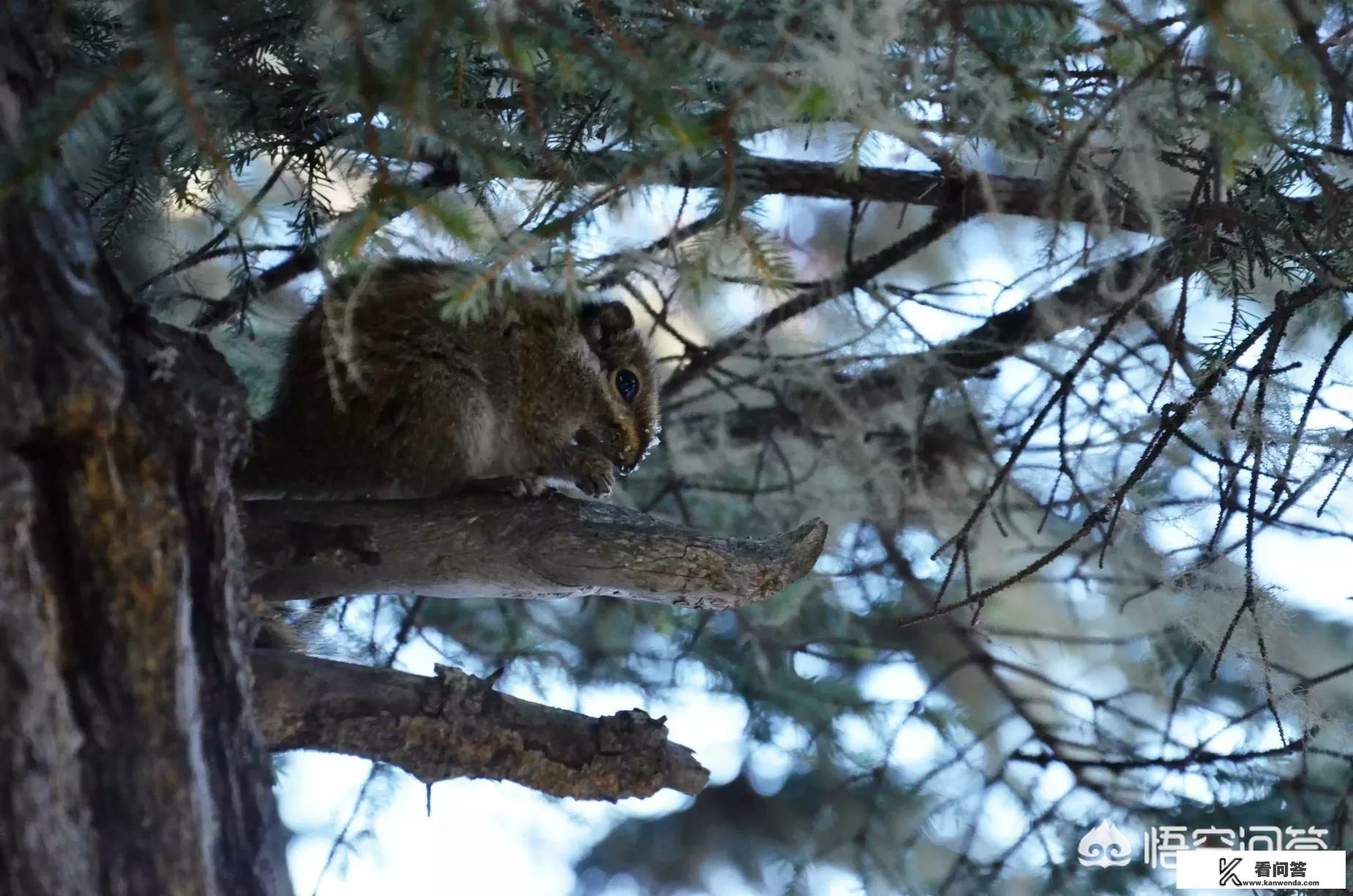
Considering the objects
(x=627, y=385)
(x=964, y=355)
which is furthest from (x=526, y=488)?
(x=964, y=355)

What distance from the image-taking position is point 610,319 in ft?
6.42

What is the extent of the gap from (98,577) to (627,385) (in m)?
1.08

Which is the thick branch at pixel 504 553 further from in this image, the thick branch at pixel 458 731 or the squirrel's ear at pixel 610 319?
the squirrel's ear at pixel 610 319

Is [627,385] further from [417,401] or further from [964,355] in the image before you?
[964,355]

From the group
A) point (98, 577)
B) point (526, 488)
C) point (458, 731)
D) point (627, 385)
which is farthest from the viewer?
point (627, 385)

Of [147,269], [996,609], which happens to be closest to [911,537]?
[996,609]

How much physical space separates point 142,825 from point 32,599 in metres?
0.20

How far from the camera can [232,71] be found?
1.24 metres

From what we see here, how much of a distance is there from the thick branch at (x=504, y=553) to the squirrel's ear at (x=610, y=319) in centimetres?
55

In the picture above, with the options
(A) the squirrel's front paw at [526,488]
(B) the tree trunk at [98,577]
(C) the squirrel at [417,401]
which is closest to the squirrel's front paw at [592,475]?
(C) the squirrel at [417,401]

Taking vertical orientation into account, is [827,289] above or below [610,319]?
above

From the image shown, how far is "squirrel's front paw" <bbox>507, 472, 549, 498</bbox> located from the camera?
59.4 inches

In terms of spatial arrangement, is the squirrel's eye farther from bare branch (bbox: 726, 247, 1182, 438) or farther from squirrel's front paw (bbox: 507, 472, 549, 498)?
bare branch (bbox: 726, 247, 1182, 438)

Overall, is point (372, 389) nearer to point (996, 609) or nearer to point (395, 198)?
point (395, 198)
